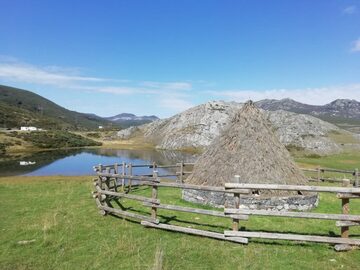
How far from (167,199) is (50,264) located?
10.5m

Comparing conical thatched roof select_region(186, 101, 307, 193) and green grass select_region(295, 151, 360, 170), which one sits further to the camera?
green grass select_region(295, 151, 360, 170)

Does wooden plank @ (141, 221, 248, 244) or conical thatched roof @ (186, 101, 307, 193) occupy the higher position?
conical thatched roof @ (186, 101, 307, 193)

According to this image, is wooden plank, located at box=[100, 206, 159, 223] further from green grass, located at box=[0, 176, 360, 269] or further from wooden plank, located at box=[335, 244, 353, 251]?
wooden plank, located at box=[335, 244, 353, 251]

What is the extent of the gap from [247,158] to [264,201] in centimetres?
234

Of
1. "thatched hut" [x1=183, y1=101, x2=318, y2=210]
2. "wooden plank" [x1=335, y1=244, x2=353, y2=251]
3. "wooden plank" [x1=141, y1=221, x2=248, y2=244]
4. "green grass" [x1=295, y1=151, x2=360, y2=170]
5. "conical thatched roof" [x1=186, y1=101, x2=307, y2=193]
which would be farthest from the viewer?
"green grass" [x1=295, y1=151, x2=360, y2=170]

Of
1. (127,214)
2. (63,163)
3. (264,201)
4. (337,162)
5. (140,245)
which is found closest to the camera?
(140,245)

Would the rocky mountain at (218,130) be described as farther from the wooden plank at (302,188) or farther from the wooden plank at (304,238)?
the wooden plank at (304,238)

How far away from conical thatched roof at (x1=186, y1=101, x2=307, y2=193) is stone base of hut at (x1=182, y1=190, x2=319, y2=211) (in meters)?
0.72

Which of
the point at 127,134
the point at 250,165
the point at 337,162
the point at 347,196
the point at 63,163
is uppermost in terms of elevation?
the point at 127,134

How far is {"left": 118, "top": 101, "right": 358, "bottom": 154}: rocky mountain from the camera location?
75588mm

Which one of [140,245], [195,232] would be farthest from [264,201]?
[140,245]

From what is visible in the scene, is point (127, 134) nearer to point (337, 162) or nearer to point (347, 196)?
point (337, 162)

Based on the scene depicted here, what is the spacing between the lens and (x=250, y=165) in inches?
677

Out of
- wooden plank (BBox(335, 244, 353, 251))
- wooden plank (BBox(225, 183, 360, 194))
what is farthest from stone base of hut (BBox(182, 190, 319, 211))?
wooden plank (BBox(335, 244, 353, 251))
